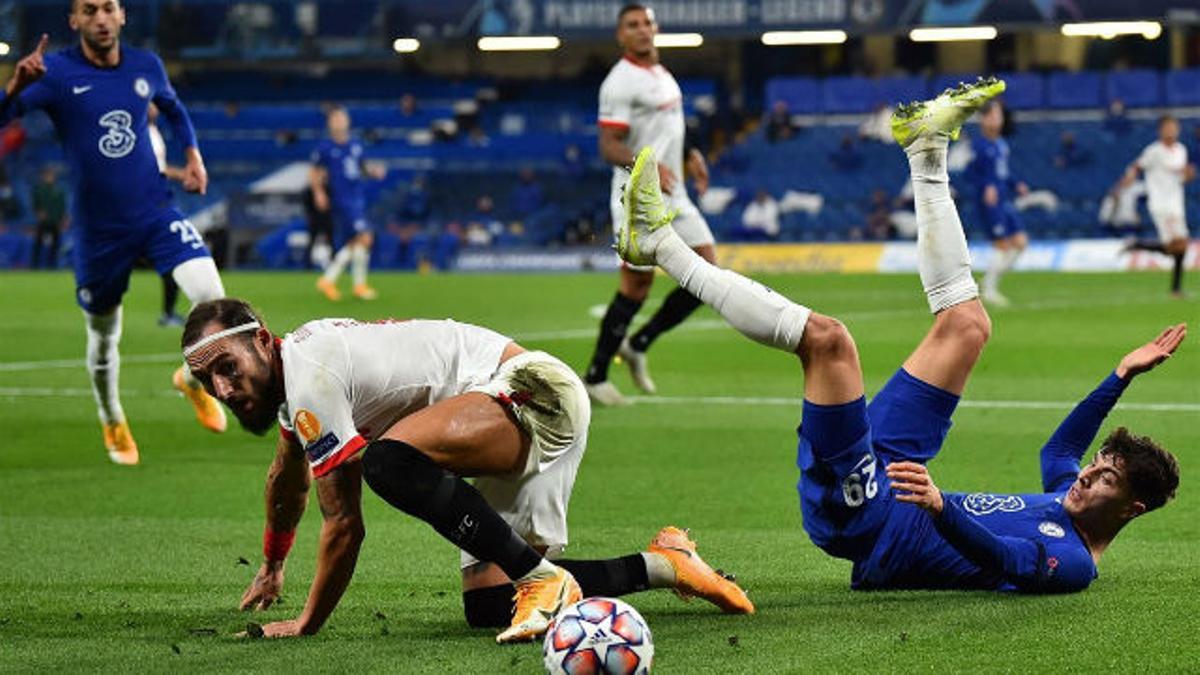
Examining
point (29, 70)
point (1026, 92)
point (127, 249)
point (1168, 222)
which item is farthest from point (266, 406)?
point (1026, 92)

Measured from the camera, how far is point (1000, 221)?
76.4ft

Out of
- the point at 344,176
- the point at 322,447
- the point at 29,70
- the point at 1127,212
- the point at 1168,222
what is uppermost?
the point at 29,70

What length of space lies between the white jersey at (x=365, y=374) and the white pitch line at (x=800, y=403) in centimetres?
671

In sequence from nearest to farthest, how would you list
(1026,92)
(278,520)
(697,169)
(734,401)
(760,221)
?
1. (278,520)
2. (734,401)
3. (697,169)
4. (760,221)
5. (1026,92)

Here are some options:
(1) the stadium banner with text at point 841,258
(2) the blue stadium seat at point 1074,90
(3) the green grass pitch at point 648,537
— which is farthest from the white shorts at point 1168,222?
(2) the blue stadium seat at point 1074,90

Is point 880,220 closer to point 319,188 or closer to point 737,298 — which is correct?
point 319,188

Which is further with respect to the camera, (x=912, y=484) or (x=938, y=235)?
(x=938, y=235)

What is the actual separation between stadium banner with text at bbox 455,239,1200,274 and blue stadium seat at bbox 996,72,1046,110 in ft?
19.9

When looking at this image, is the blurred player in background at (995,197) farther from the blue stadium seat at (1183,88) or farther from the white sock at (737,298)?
the white sock at (737,298)

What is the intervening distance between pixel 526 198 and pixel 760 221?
219 inches

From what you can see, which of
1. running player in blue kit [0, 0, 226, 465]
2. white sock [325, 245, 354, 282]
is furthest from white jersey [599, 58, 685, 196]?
white sock [325, 245, 354, 282]

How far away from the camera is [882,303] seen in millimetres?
22703

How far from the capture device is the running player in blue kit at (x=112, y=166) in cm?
1020

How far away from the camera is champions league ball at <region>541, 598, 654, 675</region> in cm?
509
